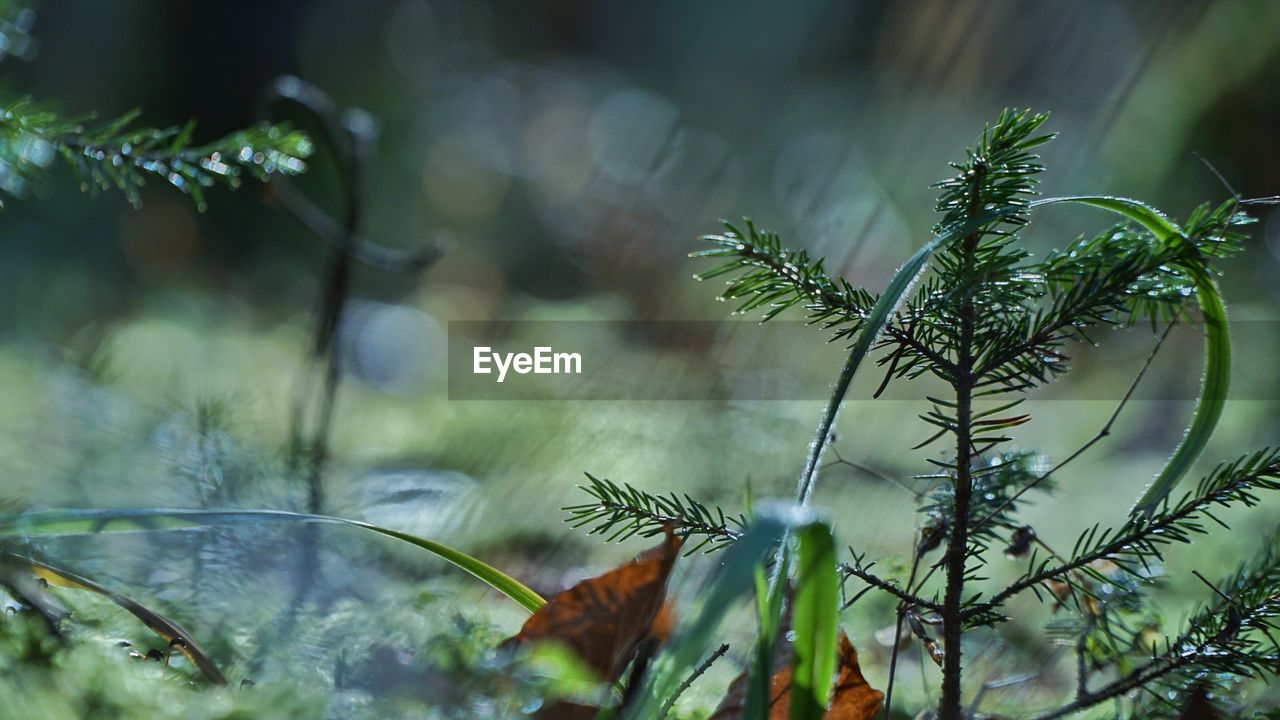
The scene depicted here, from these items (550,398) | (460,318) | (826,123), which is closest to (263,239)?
(460,318)

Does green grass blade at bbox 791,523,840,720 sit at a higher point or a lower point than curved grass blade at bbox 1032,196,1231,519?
lower

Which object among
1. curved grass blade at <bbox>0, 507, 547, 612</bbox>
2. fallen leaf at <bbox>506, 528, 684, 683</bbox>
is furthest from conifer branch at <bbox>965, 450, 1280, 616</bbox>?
curved grass blade at <bbox>0, 507, 547, 612</bbox>

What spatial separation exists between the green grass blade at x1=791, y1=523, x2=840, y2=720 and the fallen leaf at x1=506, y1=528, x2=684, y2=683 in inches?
2.0

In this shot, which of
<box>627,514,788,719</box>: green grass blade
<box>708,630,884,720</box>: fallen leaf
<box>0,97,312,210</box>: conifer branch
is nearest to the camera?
<box>627,514,788,719</box>: green grass blade

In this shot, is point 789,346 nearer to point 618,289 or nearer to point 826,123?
point 618,289

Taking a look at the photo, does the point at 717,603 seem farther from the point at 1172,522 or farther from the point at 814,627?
the point at 1172,522

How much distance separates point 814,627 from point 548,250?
2.34m

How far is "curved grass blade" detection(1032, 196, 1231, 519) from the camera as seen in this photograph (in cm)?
27

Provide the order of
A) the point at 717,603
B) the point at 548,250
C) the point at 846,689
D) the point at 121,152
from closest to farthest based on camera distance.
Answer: the point at 717,603 → the point at 846,689 → the point at 121,152 → the point at 548,250

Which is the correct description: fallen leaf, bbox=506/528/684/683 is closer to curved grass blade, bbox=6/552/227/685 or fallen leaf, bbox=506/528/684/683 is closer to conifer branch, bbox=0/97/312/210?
curved grass blade, bbox=6/552/227/685

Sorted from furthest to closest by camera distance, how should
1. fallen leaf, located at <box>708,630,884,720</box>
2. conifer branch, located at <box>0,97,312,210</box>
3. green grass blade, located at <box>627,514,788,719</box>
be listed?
conifer branch, located at <box>0,97,312,210</box>, fallen leaf, located at <box>708,630,884,720</box>, green grass blade, located at <box>627,514,788,719</box>

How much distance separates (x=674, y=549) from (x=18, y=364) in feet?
2.80

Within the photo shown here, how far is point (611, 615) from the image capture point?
27 centimetres

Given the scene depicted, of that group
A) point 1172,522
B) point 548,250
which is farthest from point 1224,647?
→ point 548,250
